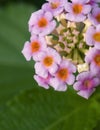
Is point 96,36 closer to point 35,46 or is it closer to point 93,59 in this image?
point 93,59

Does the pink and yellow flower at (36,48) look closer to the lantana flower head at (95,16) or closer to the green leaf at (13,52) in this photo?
the lantana flower head at (95,16)

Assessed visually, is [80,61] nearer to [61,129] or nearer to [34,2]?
[61,129]

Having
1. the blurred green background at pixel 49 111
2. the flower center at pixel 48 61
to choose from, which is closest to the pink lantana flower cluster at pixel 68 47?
the flower center at pixel 48 61

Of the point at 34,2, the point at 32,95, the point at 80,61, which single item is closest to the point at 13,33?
the point at 34,2

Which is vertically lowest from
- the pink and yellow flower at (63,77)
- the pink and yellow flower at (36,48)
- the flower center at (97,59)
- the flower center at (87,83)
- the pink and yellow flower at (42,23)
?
the flower center at (87,83)

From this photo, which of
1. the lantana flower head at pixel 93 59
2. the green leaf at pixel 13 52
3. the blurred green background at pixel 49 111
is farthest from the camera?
the green leaf at pixel 13 52

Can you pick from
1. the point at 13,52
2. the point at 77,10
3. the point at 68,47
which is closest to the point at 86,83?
the point at 68,47

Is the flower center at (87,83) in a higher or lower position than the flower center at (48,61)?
lower
